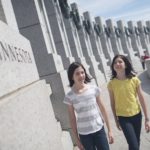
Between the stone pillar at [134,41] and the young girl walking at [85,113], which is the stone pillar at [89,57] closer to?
the young girl walking at [85,113]

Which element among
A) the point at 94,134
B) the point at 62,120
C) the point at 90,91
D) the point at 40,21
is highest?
the point at 40,21

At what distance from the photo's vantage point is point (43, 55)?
7.01m

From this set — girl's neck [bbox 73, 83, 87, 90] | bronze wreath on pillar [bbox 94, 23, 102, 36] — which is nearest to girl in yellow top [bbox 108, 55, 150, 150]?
girl's neck [bbox 73, 83, 87, 90]

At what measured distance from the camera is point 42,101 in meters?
3.56

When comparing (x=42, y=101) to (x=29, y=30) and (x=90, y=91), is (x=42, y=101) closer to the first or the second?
(x=90, y=91)

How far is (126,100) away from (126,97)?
0.04 m

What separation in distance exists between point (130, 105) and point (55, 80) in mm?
2565

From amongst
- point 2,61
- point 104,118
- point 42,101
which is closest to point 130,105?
point 104,118

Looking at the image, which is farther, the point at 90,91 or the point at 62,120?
the point at 62,120

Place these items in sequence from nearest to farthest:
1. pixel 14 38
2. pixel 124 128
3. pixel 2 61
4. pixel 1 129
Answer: pixel 1 129 → pixel 2 61 → pixel 14 38 → pixel 124 128

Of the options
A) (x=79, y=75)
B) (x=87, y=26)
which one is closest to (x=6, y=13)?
(x=79, y=75)

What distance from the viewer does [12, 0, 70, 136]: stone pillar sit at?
6629 mm

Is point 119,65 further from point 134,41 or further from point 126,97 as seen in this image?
point 134,41

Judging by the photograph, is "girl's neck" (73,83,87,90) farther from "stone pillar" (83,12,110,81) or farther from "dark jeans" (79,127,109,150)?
"stone pillar" (83,12,110,81)
